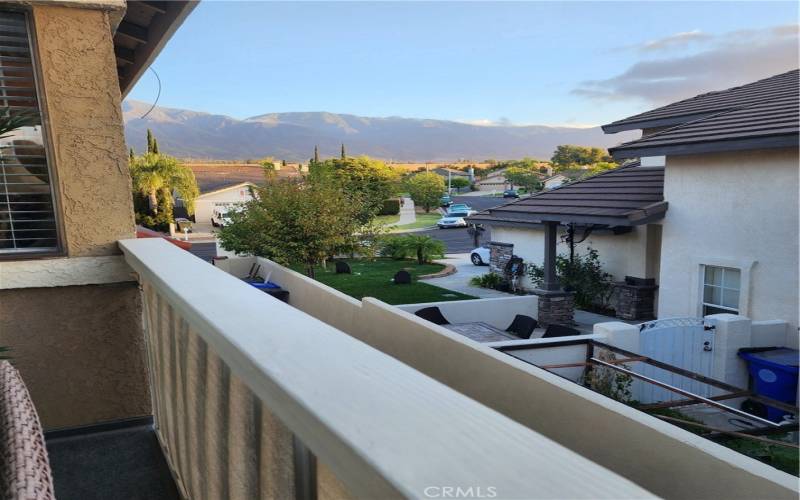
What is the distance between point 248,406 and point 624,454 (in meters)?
1.42

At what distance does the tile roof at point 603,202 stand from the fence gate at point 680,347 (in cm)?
256

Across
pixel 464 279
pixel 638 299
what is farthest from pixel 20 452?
pixel 464 279

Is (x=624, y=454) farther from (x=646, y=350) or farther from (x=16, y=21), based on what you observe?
(x=646, y=350)

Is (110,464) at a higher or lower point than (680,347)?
higher

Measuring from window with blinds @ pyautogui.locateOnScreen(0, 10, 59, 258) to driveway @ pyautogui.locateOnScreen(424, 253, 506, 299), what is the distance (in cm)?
1365

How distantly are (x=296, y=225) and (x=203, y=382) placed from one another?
11200 millimetres

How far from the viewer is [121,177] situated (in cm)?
359

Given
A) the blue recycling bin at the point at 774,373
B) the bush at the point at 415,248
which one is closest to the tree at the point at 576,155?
the bush at the point at 415,248

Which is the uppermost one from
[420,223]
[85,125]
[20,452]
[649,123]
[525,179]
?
[649,123]

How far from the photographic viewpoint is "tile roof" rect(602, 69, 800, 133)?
11.6m

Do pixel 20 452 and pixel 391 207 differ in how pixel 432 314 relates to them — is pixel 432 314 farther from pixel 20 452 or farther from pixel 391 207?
pixel 391 207

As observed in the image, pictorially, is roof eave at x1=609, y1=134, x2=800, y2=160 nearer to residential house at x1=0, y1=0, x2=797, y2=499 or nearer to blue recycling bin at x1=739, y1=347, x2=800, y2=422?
blue recycling bin at x1=739, y1=347, x2=800, y2=422

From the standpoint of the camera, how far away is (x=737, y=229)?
31.9 feet

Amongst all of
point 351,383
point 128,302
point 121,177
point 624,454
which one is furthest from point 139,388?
point 351,383
